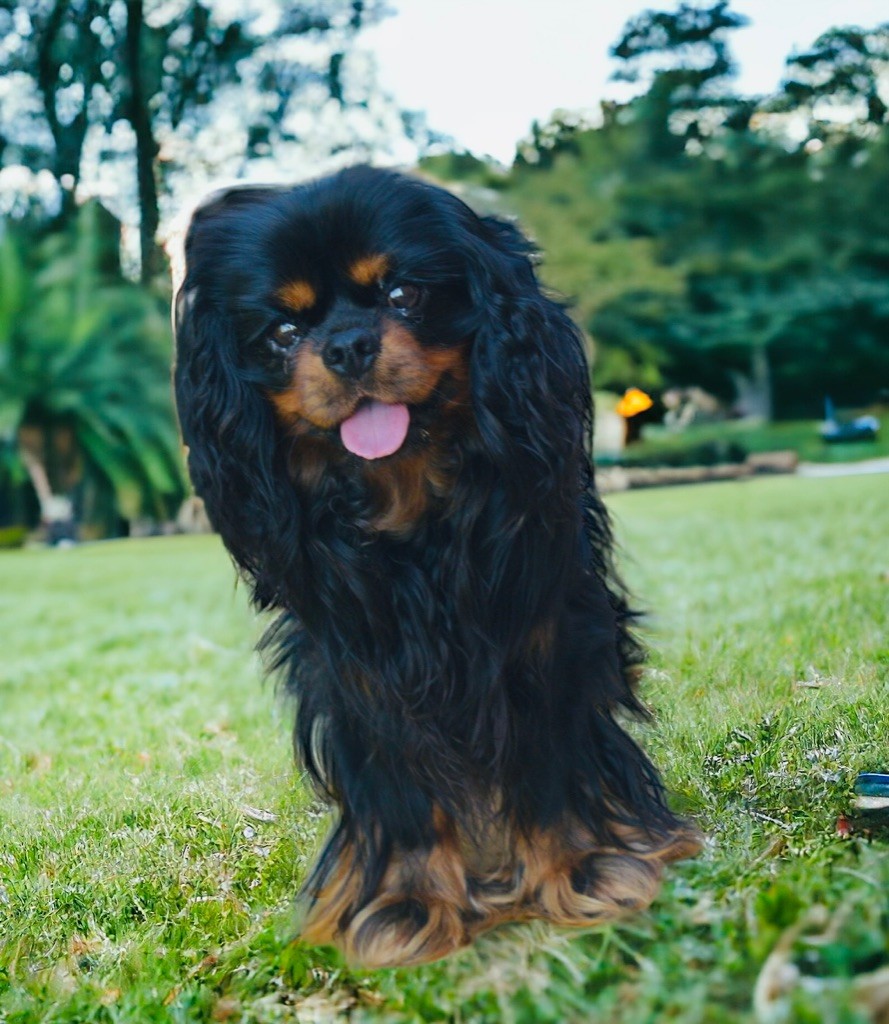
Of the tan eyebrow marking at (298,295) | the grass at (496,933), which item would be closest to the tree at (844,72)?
the grass at (496,933)

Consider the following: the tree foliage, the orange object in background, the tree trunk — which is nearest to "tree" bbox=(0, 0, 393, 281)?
the tree trunk

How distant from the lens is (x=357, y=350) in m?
1.96

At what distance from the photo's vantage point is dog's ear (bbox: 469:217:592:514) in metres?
2.05

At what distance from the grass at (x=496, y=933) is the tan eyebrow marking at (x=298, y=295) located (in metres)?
1.19

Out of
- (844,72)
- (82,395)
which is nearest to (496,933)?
(844,72)

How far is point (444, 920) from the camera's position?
2100mm

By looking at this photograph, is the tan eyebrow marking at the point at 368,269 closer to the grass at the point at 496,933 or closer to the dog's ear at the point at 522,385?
the dog's ear at the point at 522,385

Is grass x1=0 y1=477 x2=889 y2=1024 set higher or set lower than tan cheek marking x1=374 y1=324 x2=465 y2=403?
lower

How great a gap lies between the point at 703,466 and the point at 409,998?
8.60 meters

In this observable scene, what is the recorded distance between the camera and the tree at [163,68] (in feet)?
19.6

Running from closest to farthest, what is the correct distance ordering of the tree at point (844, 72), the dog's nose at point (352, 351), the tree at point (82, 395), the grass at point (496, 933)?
the grass at point (496, 933) < the dog's nose at point (352, 351) < the tree at point (844, 72) < the tree at point (82, 395)

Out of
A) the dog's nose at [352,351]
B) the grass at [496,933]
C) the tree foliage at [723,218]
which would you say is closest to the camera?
the grass at [496,933]

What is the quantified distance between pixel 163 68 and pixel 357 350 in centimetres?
526

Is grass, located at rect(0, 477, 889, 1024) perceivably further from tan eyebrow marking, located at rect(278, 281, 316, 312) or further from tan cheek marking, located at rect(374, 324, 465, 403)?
tan eyebrow marking, located at rect(278, 281, 316, 312)
